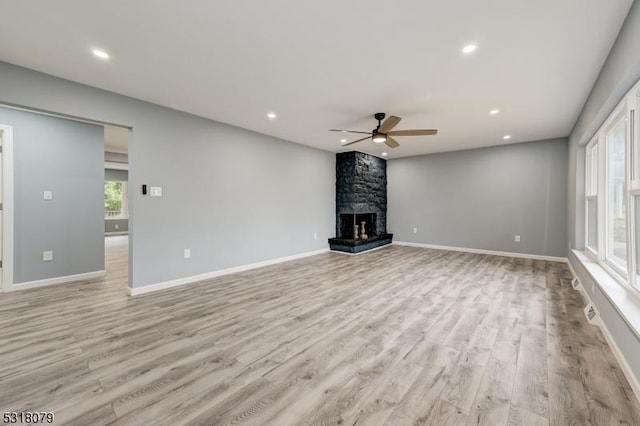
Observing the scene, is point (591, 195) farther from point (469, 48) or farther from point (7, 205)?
point (7, 205)

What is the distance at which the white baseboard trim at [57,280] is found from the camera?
3.64m

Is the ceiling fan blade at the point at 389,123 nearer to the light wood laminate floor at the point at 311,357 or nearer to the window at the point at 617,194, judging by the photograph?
the window at the point at 617,194

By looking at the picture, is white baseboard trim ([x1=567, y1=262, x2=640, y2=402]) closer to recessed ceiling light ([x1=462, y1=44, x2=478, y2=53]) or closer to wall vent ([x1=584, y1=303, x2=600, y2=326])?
wall vent ([x1=584, y1=303, x2=600, y2=326])

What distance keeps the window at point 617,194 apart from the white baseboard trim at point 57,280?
6.57m

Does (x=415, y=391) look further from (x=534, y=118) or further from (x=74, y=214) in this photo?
(x=74, y=214)

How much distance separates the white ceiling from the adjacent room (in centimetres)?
2

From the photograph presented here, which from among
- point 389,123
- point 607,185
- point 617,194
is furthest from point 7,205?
point 607,185

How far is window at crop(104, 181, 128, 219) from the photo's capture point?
956cm

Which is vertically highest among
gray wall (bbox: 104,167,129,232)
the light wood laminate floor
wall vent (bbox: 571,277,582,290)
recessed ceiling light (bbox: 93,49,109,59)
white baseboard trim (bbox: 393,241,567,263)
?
recessed ceiling light (bbox: 93,49,109,59)

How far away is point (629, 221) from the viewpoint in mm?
2182

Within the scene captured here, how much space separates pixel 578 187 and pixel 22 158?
8.26 m

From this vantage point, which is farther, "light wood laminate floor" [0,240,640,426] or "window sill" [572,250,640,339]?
"window sill" [572,250,640,339]

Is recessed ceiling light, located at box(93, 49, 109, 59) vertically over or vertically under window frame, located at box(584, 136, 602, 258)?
over

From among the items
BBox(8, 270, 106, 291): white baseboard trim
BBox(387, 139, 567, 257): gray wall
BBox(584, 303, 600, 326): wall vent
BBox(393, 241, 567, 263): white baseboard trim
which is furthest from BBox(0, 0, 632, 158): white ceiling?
BBox(393, 241, 567, 263): white baseboard trim
